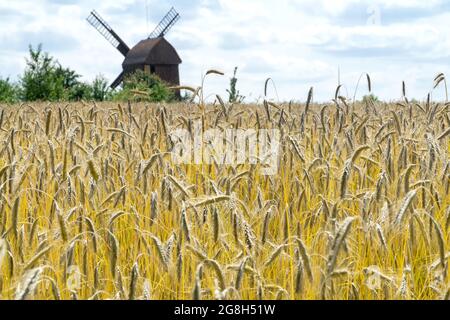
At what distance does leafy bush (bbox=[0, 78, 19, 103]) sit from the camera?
31259 millimetres

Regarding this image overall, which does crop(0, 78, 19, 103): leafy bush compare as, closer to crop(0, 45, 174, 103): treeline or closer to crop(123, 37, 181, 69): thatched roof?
crop(0, 45, 174, 103): treeline

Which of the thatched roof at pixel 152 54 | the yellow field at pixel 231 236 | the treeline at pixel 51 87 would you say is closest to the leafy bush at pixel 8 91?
the treeline at pixel 51 87

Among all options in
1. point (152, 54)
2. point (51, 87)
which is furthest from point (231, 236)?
point (152, 54)

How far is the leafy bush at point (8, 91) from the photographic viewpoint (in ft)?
103

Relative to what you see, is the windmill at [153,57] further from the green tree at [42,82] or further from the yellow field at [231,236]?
the yellow field at [231,236]

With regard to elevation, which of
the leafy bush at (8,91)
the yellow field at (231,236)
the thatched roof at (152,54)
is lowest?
the yellow field at (231,236)

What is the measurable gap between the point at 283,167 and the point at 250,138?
1.76ft

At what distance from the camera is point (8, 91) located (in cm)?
3209

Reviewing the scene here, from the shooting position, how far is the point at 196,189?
3855mm

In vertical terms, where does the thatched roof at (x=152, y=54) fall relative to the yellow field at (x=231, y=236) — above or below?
above

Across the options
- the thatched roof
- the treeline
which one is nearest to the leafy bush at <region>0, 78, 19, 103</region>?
the treeline

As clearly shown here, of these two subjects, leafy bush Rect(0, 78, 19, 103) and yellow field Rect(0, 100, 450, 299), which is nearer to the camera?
yellow field Rect(0, 100, 450, 299)

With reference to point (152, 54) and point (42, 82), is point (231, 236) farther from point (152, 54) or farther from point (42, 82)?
point (152, 54)
